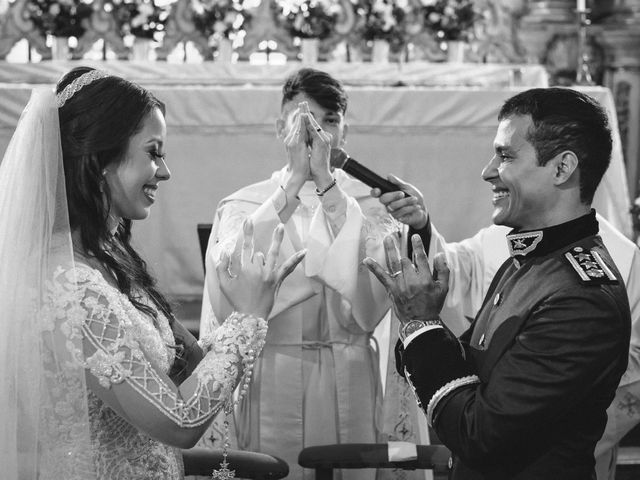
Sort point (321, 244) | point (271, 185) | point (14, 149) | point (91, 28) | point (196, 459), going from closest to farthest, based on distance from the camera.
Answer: point (14, 149)
point (196, 459)
point (321, 244)
point (271, 185)
point (91, 28)

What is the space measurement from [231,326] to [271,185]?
165 centimetres

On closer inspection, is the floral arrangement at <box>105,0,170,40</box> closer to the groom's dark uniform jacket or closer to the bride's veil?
the bride's veil

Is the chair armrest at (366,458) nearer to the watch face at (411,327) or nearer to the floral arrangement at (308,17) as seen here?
Result: the watch face at (411,327)

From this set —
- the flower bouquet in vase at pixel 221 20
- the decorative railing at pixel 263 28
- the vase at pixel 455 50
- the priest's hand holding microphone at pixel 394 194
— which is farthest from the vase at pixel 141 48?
the priest's hand holding microphone at pixel 394 194

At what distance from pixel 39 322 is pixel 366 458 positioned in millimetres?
1278

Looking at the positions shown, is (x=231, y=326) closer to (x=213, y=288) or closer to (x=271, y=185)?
(x=213, y=288)

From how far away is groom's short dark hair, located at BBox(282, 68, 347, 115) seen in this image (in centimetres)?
416

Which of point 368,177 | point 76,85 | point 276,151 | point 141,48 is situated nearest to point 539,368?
point 76,85

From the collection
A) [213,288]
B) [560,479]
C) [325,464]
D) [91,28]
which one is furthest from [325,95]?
[91,28]

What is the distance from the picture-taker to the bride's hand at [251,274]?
2693mm

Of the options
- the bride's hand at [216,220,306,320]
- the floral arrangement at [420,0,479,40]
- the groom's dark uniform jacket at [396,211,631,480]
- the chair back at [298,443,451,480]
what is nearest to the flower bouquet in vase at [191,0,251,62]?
the floral arrangement at [420,0,479,40]

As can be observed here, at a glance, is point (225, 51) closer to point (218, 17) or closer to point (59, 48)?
point (218, 17)

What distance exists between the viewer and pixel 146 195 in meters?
2.79

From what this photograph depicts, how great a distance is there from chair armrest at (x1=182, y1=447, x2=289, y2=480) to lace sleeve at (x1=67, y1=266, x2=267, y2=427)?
0.63m
